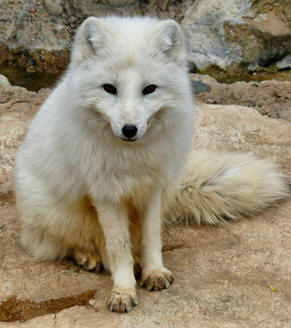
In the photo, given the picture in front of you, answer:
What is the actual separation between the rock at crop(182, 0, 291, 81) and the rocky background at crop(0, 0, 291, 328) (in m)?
0.01

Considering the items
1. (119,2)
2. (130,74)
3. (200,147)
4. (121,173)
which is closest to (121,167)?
(121,173)

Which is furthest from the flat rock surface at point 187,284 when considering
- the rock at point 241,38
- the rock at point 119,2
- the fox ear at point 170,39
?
the rock at point 119,2

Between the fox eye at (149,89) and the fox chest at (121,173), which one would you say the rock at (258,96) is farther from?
the fox eye at (149,89)

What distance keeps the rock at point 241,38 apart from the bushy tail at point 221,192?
3272 millimetres

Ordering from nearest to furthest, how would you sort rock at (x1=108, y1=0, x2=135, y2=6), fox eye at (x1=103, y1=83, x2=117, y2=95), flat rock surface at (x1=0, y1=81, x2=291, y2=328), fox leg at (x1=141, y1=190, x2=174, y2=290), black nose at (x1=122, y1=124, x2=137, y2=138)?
black nose at (x1=122, y1=124, x2=137, y2=138), fox eye at (x1=103, y1=83, x2=117, y2=95), flat rock surface at (x1=0, y1=81, x2=291, y2=328), fox leg at (x1=141, y1=190, x2=174, y2=290), rock at (x1=108, y1=0, x2=135, y2=6)

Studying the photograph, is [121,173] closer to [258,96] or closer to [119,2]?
[258,96]

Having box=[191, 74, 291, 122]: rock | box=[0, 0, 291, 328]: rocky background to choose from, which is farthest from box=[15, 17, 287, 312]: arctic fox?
box=[191, 74, 291, 122]: rock

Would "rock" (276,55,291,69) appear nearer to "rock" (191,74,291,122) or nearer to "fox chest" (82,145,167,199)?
"rock" (191,74,291,122)

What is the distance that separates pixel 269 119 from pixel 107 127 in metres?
2.63

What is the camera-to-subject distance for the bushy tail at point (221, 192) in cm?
323

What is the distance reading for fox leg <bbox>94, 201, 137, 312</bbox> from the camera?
253 centimetres

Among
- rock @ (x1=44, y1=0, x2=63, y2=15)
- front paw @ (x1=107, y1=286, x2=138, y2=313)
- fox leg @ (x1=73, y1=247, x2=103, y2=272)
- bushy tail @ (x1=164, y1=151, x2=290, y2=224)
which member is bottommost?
fox leg @ (x1=73, y1=247, x2=103, y2=272)

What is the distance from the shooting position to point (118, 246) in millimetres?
2562

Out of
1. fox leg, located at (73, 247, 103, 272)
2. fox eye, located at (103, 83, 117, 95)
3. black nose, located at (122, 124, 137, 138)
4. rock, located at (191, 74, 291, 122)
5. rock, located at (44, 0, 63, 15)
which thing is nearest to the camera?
black nose, located at (122, 124, 137, 138)
